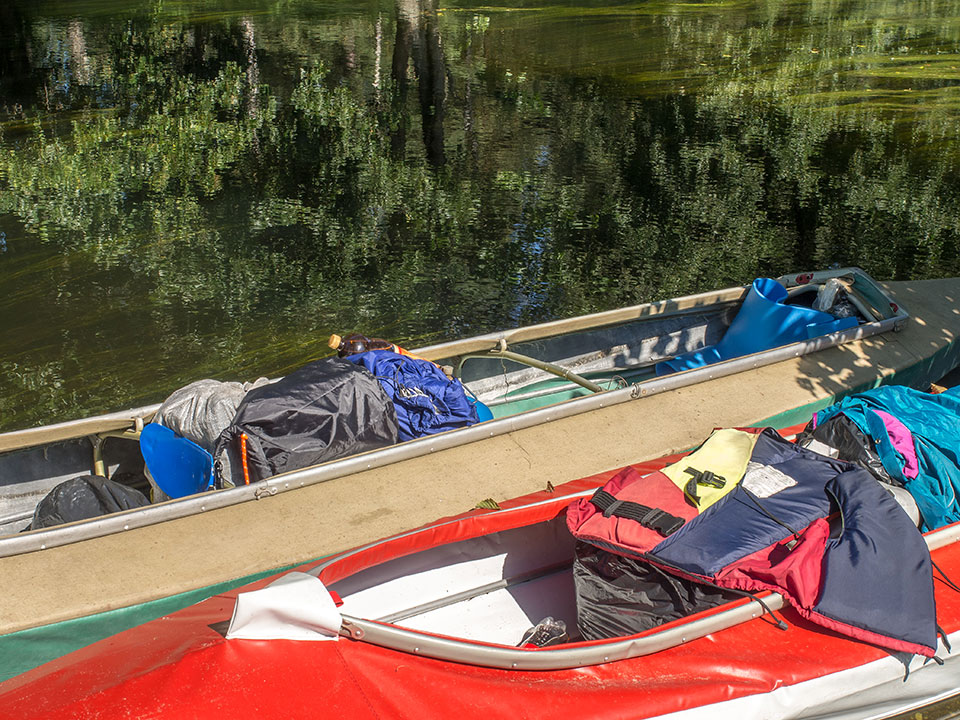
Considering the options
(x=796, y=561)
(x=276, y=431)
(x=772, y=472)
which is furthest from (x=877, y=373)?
(x=276, y=431)

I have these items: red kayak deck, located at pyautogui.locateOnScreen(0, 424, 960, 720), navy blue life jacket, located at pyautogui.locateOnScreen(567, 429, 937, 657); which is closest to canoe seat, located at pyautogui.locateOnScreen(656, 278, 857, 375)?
navy blue life jacket, located at pyautogui.locateOnScreen(567, 429, 937, 657)

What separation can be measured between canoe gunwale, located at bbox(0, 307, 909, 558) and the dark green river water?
272 centimetres

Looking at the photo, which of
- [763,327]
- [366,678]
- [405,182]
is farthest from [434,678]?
[405,182]

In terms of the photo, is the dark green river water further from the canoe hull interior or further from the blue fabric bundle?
the canoe hull interior

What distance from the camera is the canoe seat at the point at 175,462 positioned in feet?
13.8

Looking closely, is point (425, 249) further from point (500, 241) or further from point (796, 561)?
point (796, 561)

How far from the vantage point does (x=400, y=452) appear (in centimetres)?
428

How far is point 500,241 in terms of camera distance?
9133 mm

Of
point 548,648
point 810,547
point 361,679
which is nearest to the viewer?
point 361,679

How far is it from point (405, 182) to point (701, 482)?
7767mm

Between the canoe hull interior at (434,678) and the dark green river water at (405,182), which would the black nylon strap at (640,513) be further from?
the dark green river water at (405,182)

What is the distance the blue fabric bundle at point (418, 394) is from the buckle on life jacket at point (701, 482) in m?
1.38

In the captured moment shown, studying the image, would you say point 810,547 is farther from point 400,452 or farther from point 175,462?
point 175,462

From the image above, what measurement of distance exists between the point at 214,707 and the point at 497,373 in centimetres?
321
